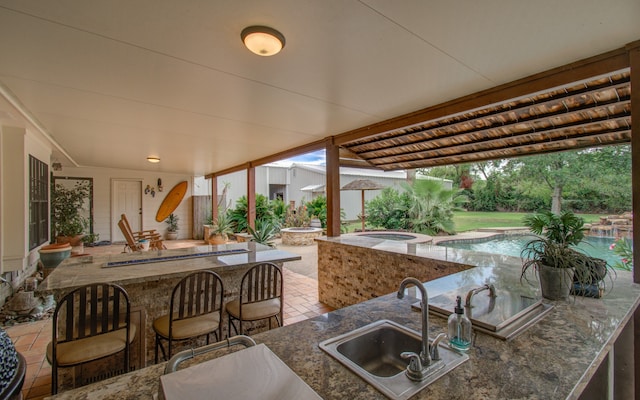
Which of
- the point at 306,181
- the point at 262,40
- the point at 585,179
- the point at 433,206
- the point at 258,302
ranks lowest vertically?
the point at 258,302

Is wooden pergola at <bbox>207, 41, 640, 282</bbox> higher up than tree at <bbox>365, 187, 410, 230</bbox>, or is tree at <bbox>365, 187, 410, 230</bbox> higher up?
wooden pergola at <bbox>207, 41, 640, 282</bbox>

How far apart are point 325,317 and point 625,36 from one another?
2.42 metres

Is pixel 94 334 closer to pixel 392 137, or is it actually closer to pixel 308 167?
pixel 392 137

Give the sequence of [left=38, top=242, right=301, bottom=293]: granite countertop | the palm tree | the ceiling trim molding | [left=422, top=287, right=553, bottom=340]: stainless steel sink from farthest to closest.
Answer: the palm tree, the ceiling trim molding, [left=38, top=242, right=301, bottom=293]: granite countertop, [left=422, top=287, right=553, bottom=340]: stainless steel sink

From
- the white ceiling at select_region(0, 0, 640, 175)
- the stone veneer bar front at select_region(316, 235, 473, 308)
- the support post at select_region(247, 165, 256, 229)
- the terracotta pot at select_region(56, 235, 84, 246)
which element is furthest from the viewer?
the support post at select_region(247, 165, 256, 229)

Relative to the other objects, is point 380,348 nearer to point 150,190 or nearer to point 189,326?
point 189,326

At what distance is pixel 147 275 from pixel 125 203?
8.47 meters

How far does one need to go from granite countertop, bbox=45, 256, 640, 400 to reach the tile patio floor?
202cm

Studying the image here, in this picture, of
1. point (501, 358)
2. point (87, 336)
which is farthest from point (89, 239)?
point (501, 358)

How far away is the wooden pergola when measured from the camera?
198cm

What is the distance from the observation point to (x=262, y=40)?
1666 millimetres

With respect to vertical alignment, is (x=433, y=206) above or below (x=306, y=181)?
below

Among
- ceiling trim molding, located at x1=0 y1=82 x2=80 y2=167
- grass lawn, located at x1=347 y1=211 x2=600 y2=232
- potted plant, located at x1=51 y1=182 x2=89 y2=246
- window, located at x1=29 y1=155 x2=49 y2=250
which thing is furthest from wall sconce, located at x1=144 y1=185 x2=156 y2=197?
grass lawn, located at x1=347 y1=211 x2=600 y2=232

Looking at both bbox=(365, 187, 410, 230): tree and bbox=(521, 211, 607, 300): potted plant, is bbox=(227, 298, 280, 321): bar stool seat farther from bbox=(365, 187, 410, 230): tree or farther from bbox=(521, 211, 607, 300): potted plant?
bbox=(365, 187, 410, 230): tree
